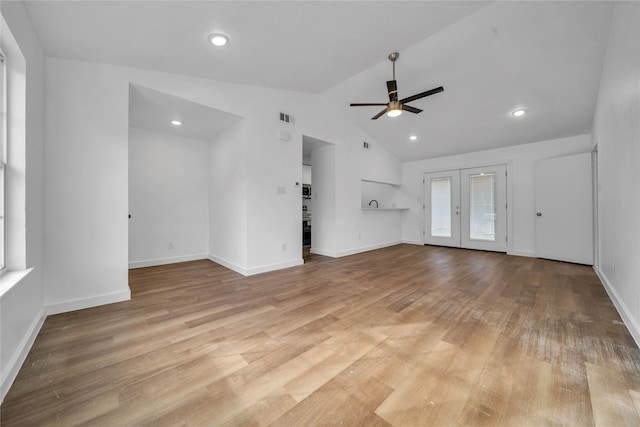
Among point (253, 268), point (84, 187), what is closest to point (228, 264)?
point (253, 268)

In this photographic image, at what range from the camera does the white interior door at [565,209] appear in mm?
4395

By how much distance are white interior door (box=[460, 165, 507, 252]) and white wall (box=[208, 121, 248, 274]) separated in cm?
531

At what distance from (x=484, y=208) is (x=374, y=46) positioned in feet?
15.5

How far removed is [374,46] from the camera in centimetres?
299

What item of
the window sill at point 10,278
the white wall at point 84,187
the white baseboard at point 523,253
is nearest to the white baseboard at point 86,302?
the white wall at point 84,187

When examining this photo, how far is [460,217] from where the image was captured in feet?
20.3

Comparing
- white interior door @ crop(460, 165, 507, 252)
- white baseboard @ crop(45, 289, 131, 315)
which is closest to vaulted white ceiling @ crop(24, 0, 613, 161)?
white interior door @ crop(460, 165, 507, 252)

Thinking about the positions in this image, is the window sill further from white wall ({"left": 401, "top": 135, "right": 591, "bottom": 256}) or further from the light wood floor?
white wall ({"left": 401, "top": 135, "right": 591, "bottom": 256})

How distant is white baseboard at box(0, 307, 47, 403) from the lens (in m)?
1.36

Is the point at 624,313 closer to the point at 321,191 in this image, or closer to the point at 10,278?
the point at 321,191

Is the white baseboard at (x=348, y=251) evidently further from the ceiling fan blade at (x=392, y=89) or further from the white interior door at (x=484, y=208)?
the ceiling fan blade at (x=392, y=89)

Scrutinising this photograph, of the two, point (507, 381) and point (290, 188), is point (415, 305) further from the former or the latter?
point (290, 188)

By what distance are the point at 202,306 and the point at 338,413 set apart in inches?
73.7

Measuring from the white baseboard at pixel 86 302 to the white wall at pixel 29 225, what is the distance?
0.34 feet
